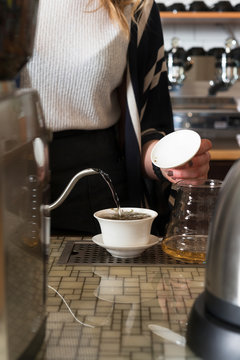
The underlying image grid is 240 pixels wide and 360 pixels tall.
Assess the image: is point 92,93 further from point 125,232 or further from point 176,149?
point 125,232

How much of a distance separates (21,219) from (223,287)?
0.19m

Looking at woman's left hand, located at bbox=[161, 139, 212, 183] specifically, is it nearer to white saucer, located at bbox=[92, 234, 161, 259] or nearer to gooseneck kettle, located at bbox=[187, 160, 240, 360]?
white saucer, located at bbox=[92, 234, 161, 259]

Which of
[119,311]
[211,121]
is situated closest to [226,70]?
[211,121]

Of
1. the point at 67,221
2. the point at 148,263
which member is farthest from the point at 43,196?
the point at 67,221

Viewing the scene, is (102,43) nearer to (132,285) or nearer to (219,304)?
(132,285)

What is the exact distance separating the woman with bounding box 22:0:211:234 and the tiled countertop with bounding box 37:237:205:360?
40 centimetres

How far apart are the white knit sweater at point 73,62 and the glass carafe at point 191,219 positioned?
0.40m

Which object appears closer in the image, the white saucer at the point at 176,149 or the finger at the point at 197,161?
the white saucer at the point at 176,149

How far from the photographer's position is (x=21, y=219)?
508 mm

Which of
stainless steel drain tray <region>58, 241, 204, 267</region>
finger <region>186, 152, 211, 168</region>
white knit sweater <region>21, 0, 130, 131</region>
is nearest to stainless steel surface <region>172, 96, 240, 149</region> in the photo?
white knit sweater <region>21, 0, 130, 131</region>

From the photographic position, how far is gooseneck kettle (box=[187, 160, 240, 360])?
0.53 meters

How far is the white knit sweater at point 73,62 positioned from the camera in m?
1.23

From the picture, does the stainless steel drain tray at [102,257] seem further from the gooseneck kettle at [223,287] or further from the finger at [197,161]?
the gooseneck kettle at [223,287]

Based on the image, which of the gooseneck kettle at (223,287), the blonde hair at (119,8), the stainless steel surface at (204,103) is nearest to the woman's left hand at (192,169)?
the blonde hair at (119,8)
